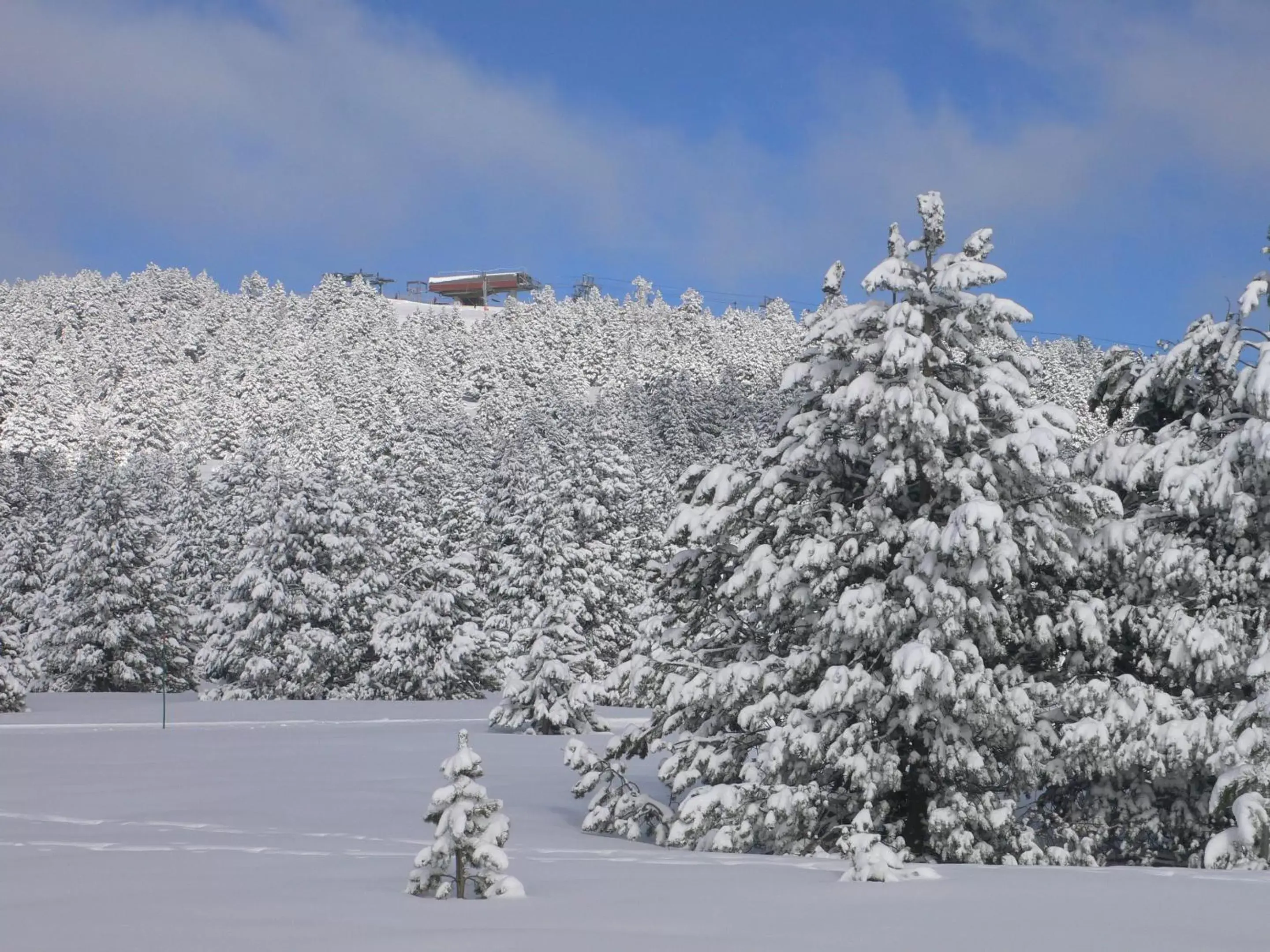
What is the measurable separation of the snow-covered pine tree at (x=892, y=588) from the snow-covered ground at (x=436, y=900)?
134cm

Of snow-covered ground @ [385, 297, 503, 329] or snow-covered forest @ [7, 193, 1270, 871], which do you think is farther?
snow-covered ground @ [385, 297, 503, 329]

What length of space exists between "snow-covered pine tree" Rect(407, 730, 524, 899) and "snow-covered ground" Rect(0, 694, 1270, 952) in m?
0.19

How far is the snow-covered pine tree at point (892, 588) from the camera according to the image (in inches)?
468

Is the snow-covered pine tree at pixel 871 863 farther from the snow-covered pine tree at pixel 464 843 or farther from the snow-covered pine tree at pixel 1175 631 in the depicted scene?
the snow-covered pine tree at pixel 1175 631

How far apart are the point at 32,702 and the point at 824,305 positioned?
95.7 feet

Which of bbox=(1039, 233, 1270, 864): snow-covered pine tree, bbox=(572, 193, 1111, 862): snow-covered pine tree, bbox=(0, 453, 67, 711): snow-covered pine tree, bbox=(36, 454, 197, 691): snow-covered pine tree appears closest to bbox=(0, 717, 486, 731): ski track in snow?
bbox=(0, 453, 67, 711): snow-covered pine tree

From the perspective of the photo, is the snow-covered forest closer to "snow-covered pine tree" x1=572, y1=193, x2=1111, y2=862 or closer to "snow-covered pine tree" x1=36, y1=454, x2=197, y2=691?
"snow-covered pine tree" x1=572, y1=193, x2=1111, y2=862

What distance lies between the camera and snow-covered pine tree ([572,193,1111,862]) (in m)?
11.9

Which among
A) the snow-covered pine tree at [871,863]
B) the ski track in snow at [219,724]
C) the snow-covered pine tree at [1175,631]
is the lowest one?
the ski track in snow at [219,724]

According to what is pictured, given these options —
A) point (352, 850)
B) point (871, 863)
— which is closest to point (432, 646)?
point (352, 850)

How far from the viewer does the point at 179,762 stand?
1967 cm

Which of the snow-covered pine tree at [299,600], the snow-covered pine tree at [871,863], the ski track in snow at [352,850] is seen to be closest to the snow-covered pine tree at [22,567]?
the snow-covered pine tree at [299,600]

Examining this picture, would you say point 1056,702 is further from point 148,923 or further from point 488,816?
point 148,923

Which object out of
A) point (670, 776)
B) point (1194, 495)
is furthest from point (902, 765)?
point (1194, 495)
